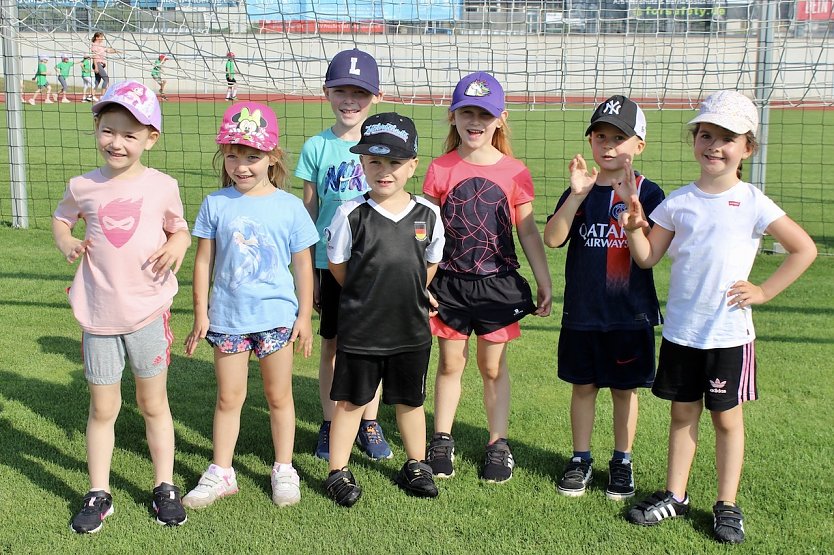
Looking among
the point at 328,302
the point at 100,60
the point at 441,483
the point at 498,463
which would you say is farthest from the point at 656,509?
the point at 100,60

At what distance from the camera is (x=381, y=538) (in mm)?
3367

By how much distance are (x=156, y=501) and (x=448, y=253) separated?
61.1 inches

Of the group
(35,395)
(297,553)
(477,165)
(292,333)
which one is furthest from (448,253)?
(35,395)

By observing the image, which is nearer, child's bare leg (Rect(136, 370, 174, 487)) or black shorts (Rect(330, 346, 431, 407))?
child's bare leg (Rect(136, 370, 174, 487))

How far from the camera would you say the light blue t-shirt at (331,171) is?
4074 millimetres

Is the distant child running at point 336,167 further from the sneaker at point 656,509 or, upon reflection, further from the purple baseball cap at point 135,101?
the sneaker at point 656,509

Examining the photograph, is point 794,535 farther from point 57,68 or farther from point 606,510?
point 57,68

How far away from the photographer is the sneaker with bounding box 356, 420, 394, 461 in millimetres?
4176

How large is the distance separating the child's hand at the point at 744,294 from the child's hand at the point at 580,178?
0.67m

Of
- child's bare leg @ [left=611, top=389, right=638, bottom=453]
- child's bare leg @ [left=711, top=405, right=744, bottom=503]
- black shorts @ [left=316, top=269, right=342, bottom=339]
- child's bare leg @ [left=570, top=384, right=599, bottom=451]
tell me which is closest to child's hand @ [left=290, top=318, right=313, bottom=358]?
black shorts @ [left=316, top=269, right=342, bottom=339]

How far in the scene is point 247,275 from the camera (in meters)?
3.53

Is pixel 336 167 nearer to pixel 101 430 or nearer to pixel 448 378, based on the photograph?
pixel 448 378

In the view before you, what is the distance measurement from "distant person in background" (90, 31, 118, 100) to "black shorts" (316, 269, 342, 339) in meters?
2.05

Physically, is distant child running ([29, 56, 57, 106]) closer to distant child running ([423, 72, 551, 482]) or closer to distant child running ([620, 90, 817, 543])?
distant child running ([423, 72, 551, 482])
